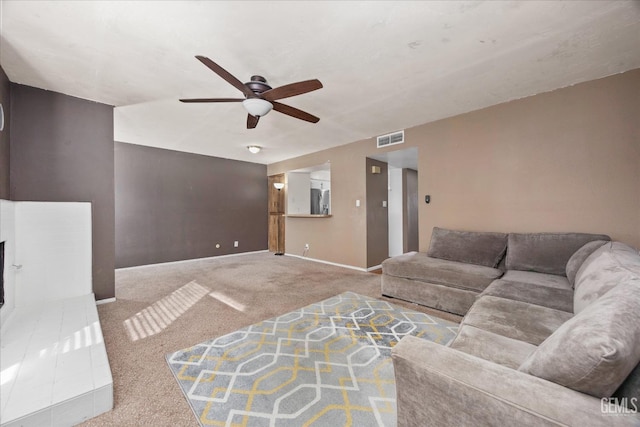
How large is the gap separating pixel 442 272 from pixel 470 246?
0.62 m

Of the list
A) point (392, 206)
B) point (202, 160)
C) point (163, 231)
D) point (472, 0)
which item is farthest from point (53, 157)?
point (392, 206)

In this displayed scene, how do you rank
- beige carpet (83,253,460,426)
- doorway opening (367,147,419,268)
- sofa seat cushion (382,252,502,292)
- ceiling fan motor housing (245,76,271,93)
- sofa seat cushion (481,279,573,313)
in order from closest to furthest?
1. beige carpet (83,253,460,426)
2. sofa seat cushion (481,279,573,313)
3. ceiling fan motor housing (245,76,271,93)
4. sofa seat cushion (382,252,502,292)
5. doorway opening (367,147,419,268)

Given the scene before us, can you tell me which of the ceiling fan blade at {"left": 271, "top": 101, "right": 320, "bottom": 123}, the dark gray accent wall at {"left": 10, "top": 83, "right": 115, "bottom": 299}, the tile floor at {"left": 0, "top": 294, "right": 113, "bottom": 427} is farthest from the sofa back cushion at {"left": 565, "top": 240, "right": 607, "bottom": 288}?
the dark gray accent wall at {"left": 10, "top": 83, "right": 115, "bottom": 299}

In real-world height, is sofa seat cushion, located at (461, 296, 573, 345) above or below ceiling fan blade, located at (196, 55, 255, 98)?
below

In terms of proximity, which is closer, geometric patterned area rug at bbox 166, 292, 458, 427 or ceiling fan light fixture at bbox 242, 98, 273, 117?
geometric patterned area rug at bbox 166, 292, 458, 427

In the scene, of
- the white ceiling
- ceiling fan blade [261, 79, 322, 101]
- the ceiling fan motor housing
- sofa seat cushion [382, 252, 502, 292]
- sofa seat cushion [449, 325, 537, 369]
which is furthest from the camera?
sofa seat cushion [382, 252, 502, 292]

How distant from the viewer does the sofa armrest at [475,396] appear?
26.6 inches

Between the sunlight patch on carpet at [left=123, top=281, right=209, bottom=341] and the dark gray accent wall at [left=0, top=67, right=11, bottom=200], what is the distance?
169 centimetres

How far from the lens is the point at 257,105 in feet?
7.62

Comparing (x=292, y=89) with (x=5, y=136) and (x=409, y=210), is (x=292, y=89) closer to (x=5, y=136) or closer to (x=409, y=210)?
(x=5, y=136)

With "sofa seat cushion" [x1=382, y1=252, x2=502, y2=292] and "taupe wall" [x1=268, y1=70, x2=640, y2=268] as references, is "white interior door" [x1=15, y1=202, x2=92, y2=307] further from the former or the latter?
"taupe wall" [x1=268, y1=70, x2=640, y2=268]

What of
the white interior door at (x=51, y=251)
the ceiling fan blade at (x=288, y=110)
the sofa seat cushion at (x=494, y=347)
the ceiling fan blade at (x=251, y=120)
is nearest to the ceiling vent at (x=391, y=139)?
the ceiling fan blade at (x=288, y=110)

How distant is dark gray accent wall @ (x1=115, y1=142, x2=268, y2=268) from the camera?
16.0 feet

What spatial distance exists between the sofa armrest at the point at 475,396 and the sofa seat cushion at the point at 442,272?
6.36 feet
